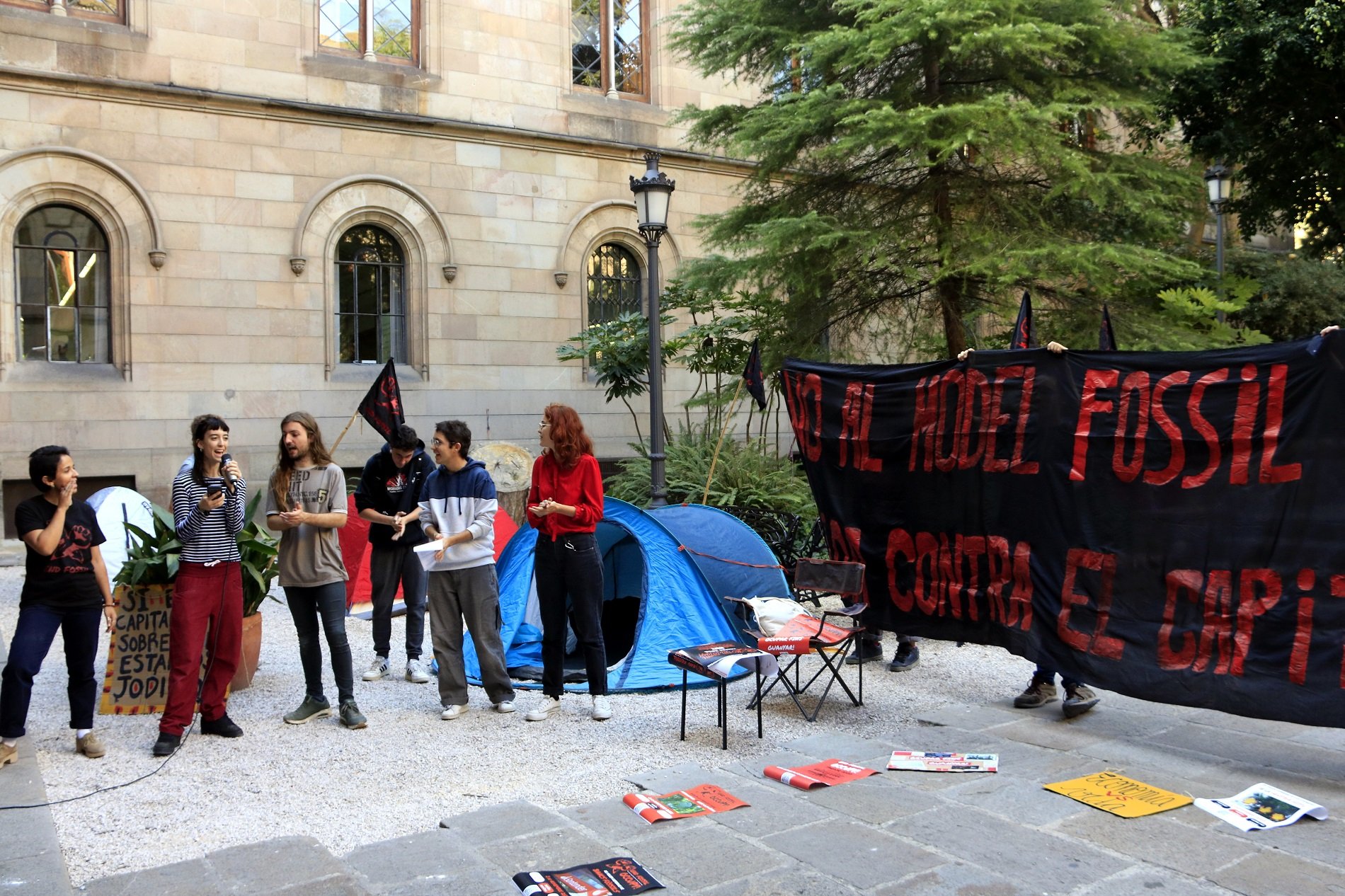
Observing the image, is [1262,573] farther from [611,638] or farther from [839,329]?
[839,329]

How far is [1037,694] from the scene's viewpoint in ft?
24.7

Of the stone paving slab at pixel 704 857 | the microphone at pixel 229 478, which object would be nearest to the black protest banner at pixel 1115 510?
the stone paving slab at pixel 704 857

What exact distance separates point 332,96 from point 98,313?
15.2ft

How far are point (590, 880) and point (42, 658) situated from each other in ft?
11.9

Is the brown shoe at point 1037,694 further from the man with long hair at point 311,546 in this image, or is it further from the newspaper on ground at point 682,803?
the man with long hair at point 311,546

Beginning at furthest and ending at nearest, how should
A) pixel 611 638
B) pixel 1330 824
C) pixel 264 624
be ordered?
pixel 264 624, pixel 611 638, pixel 1330 824

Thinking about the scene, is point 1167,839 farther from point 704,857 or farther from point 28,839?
point 28,839

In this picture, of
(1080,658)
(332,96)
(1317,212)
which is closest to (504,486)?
(332,96)

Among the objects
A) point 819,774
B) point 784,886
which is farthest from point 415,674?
point 784,886

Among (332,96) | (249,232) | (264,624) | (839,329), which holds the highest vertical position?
(332,96)

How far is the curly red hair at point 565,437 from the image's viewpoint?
286 inches

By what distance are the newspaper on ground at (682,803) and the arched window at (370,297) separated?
13.2 metres

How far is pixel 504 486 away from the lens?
1486 centimetres

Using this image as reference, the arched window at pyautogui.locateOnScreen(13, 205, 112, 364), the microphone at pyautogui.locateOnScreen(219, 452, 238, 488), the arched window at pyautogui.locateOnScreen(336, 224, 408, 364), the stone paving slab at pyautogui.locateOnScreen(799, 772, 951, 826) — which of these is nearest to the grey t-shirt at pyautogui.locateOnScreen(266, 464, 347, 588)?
the microphone at pyautogui.locateOnScreen(219, 452, 238, 488)
